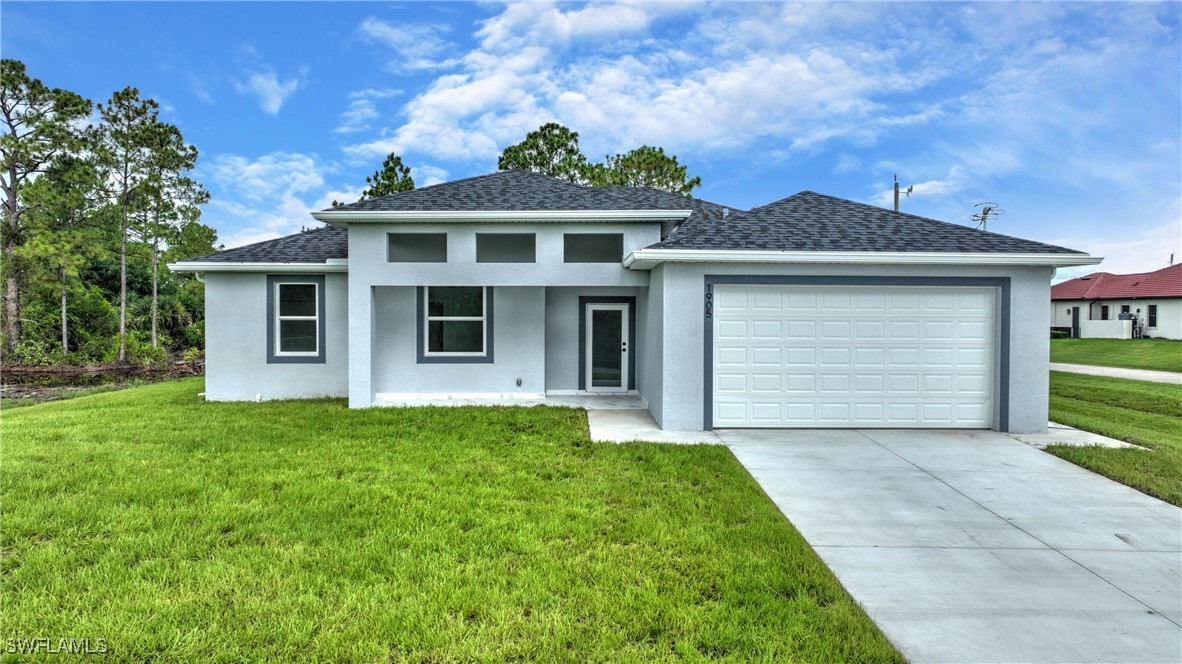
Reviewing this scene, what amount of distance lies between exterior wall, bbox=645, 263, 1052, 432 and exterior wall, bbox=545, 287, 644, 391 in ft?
9.89

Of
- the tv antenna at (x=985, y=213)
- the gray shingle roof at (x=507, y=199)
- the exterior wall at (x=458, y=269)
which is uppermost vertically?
the tv antenna at (x=985, y=213)

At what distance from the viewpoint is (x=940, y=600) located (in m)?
3.31

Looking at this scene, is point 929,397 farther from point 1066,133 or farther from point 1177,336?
point 1177,336

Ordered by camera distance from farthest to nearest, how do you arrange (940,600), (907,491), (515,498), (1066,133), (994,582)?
(1066,133), (907,491), (515,498), (994,582), (940,600)

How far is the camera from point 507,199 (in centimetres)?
1013

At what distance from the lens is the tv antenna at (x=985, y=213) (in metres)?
22.3

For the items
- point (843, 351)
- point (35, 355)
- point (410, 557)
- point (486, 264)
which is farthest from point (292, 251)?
point (35, 355)

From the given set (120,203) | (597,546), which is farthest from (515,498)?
(120,203)

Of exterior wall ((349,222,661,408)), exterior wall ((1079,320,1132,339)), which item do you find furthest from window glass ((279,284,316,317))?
exterior wall ((1079,320,1132,339))

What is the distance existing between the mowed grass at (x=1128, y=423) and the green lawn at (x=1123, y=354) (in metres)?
6.61

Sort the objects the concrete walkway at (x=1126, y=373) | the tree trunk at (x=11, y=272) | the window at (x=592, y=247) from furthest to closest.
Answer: the tree trunk at (x=11, y=272) < the concrete walkway at (x=1126, y=373) < the window at (x=592, y=247)

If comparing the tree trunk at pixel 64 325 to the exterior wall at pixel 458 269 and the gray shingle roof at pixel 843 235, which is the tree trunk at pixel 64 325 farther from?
the gray shingle roof at pixel 843 235

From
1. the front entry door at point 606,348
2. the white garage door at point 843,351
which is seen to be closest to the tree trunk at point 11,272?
the front entry door at point 606,348

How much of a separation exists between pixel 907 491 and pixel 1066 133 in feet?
41.7
